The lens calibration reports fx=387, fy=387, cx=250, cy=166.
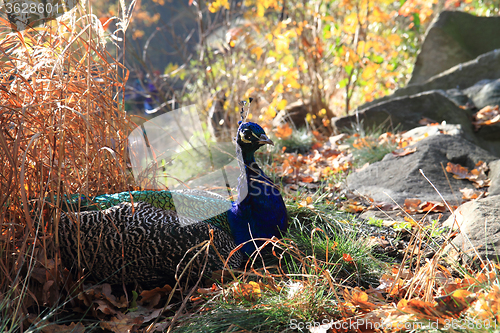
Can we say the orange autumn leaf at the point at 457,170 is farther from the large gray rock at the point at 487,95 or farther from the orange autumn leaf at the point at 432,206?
the large gray rock at the point at 487,95

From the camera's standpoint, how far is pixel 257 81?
6102 mm

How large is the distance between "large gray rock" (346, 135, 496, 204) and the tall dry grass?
A: 6.82 feet

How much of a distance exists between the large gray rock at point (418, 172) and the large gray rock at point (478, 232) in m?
0.78

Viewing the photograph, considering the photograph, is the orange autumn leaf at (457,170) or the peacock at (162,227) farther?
the orange autumn leaf at (457,170)

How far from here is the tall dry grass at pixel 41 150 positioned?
5.89 feet

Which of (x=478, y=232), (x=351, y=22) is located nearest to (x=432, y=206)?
(x=478, y=232)

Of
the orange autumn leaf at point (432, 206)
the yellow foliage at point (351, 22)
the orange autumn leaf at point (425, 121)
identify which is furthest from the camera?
the yellow foliage at point (351, 22)

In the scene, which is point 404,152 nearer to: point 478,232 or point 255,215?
point 478,232

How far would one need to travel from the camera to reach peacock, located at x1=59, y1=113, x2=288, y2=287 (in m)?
2.01

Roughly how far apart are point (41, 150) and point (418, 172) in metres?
2.97

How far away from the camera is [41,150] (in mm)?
2059

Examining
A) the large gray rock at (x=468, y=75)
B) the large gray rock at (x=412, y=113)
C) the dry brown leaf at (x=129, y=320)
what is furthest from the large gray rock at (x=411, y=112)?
the dry brown leaf at (x=129, y=320)

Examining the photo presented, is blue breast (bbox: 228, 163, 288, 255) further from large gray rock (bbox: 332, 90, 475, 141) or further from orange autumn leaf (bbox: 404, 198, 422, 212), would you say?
large gray rock (bbox: 332, 90, 475, 141)

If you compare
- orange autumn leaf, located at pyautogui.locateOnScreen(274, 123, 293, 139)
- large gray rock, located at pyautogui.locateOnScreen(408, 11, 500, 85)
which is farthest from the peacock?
large gray rock, located at pyautogui.locateOnScreen(408, 11, 500, 85)
